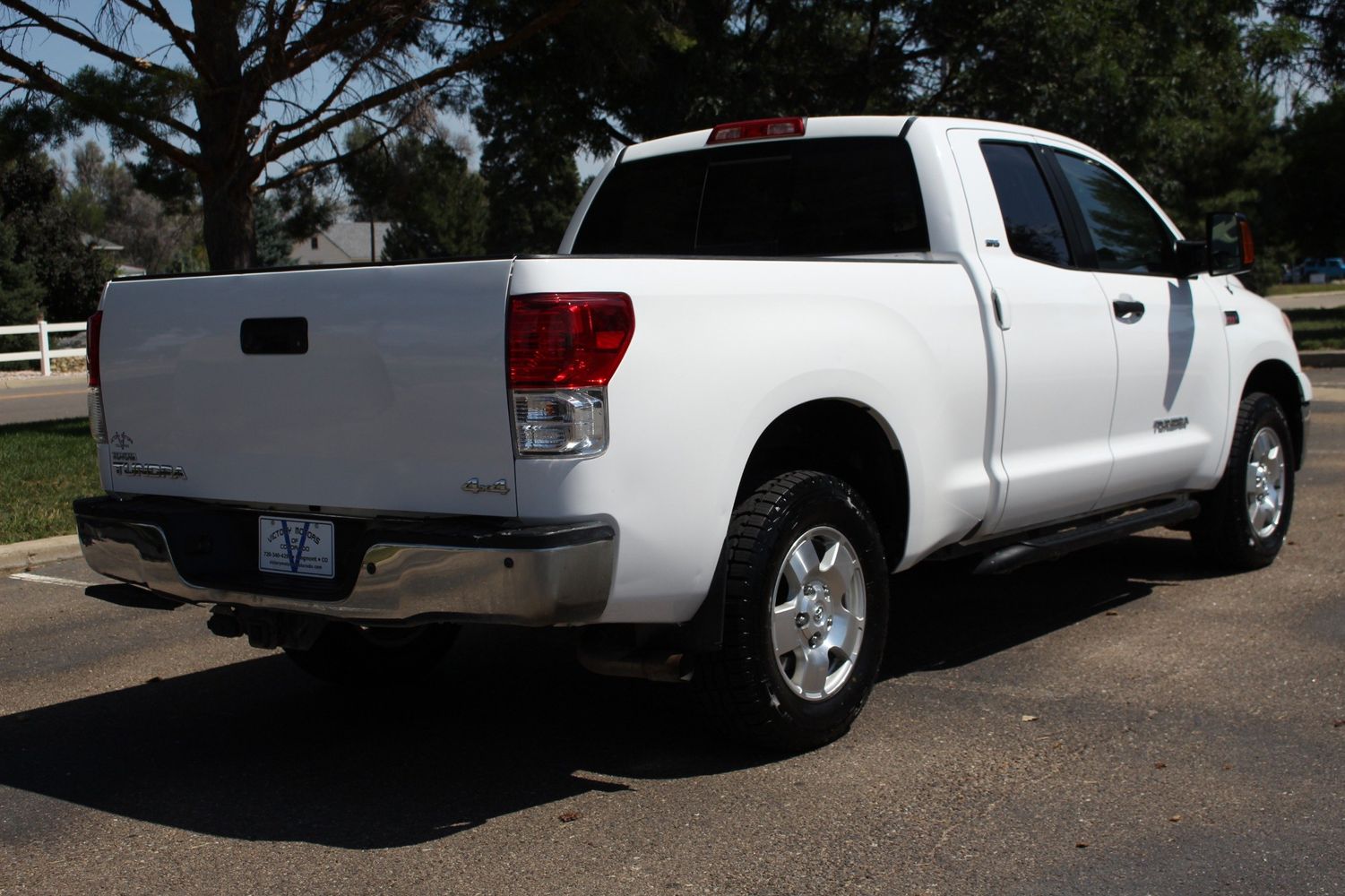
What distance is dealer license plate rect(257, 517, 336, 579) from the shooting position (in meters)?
4.11

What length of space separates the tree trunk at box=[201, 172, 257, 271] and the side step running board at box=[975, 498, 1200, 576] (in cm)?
1014

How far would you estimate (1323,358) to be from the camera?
21.2 metres

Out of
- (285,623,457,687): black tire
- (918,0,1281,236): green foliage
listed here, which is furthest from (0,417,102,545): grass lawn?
(918,0,1281,236): green foliage

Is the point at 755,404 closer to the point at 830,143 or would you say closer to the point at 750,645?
the point at 750,645

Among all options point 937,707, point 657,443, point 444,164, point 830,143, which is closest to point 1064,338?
point 830,143

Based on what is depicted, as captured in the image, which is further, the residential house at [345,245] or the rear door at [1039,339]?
the residential house at [345,245]

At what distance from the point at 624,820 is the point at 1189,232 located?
113 ft

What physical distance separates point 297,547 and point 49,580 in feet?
14.3

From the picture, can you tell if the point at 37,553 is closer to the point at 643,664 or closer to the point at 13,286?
the point at 643,664

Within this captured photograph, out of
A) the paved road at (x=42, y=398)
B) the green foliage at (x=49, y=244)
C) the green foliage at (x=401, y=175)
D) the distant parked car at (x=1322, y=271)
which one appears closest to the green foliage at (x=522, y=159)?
the green foliage at (x=401, y=175)

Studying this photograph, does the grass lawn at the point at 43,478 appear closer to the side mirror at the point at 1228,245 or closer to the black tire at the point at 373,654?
the black tire at the point at 373,654

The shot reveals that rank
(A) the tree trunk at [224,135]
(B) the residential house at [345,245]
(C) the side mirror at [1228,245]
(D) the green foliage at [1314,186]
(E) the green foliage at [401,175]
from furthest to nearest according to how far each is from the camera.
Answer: (B) the residential house at [345,245], (D) the green foliage at [1314,186], (E) the green foliage at [401,175], (A) the tree trunk at [224,135], (C) the side mirror at [1228,245]

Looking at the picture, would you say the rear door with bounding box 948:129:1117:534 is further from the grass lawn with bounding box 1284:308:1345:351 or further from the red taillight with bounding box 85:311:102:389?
the grass lawn with bounding box 1284:308:1345:351

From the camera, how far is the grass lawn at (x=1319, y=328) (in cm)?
2300
